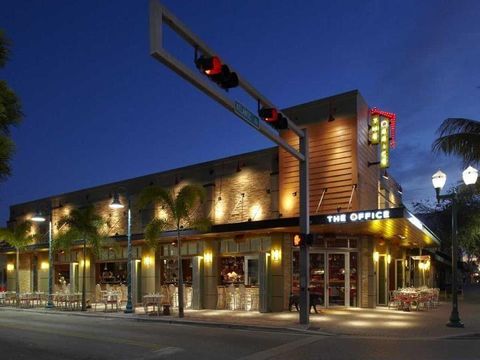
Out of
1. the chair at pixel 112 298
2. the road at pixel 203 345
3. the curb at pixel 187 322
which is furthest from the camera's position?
the chair at pixel 112 298

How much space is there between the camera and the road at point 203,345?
42.5 ft

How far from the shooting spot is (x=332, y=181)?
25031mm

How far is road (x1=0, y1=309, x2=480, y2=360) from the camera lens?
13.0 metres

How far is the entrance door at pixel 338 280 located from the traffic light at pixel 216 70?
49.4 feet

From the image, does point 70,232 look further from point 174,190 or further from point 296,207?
point 296,207

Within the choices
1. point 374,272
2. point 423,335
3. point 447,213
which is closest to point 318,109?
point 374,272

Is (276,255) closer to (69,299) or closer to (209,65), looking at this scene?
(69,299)

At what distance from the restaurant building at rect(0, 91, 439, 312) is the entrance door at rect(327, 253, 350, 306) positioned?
43 millimetres

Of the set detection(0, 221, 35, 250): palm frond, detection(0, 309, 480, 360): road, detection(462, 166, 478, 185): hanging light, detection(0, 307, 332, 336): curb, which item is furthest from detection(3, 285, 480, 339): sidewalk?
detection(0, 221, 35, 250): palm frond

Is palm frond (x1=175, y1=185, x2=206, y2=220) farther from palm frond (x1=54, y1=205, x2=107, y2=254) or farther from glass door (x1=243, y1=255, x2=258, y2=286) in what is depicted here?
palm frond (x1=54, y1=205, x2=107, y2=254)

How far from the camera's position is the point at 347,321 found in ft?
64.9

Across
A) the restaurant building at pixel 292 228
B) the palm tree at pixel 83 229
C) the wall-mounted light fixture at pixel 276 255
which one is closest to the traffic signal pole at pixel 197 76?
the restaurant building at pixel 292 228

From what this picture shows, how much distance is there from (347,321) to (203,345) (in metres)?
6.89

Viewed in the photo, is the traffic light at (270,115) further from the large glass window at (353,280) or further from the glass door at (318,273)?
the large glass window at (353,280)
